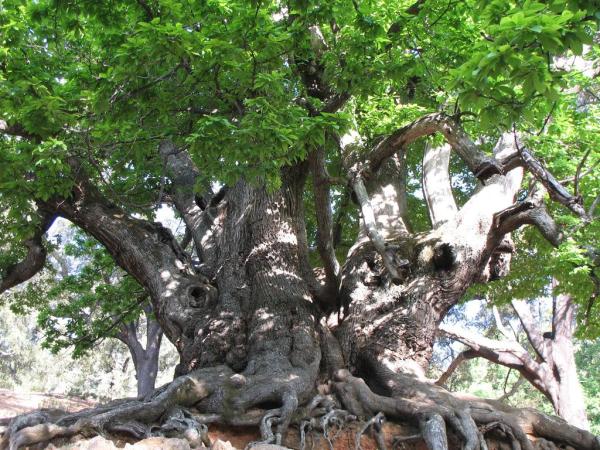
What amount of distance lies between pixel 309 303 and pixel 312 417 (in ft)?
5.91

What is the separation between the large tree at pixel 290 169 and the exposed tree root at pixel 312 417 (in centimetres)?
2

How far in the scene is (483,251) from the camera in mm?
6973

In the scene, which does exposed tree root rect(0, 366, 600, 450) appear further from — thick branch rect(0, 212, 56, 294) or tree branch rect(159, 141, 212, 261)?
thick branch rect(0, 212, 56, 294)

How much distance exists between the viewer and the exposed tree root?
4.46 meters

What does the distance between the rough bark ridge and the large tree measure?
0.03 metres

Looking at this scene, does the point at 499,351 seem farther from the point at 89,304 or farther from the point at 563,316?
the point at 89,304

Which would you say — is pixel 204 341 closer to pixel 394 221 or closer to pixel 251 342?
pixel 251 342

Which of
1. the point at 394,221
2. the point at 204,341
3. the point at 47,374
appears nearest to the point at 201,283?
the point at 204,341

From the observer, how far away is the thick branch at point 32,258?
25.5 ft

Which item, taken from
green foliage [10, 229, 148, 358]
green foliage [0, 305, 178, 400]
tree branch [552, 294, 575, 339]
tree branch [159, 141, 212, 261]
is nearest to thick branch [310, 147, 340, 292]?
tree branch [159, 141, 212, 261]

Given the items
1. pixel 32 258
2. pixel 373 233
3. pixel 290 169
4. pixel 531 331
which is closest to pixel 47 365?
pixel 32 258

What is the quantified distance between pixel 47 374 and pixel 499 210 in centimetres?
3276

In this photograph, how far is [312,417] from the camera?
5367mm

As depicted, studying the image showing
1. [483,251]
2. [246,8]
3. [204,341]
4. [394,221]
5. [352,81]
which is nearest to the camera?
[246,8]
